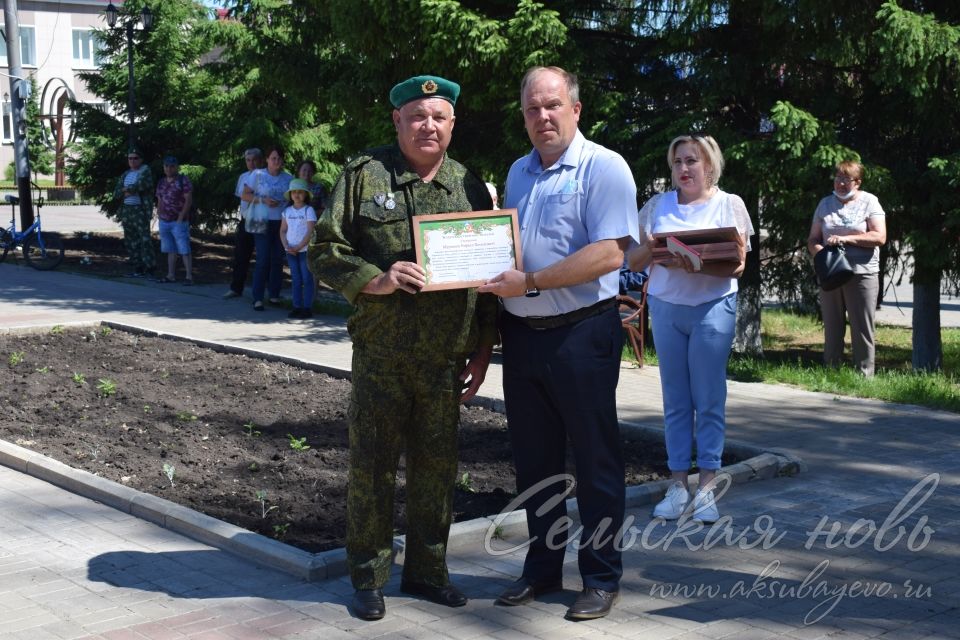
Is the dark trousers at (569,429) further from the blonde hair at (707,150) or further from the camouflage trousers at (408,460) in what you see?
the blonde hair at (707,150)

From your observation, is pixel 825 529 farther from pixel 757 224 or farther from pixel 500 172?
pixel 500 172

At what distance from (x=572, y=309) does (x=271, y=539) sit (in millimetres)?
1950

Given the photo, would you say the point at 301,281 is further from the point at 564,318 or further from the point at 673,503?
the point at 564,318

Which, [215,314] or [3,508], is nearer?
[3,508]

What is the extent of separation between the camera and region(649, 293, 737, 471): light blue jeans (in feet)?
A: 20.2

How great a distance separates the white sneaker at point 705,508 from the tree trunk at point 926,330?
22.2 ft

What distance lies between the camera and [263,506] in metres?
6.35

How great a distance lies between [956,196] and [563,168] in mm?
6943

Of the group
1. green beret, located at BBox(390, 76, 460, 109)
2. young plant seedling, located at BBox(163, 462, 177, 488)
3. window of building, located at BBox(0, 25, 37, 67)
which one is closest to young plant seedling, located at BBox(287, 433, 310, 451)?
young plant seedling, located at BBox(163, 462, 177, 488)

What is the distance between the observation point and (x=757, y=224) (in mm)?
11555

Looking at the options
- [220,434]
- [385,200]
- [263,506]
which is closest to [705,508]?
[263,506]

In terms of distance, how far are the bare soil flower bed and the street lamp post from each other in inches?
402

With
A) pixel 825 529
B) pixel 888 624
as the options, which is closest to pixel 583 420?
pixel 888 624

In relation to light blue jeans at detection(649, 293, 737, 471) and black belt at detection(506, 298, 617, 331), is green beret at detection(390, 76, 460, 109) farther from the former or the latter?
light blue jeans at detection(649, 293, 737, 471)
